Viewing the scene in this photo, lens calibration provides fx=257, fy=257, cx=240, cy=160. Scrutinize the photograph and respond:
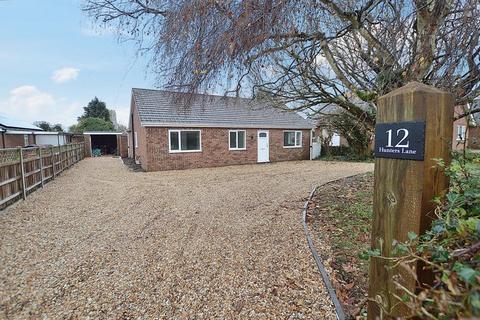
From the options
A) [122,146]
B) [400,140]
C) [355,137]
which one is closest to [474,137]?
[400,140]

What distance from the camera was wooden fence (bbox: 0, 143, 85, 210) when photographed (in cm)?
589

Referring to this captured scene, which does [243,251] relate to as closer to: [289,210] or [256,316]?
[256,316]

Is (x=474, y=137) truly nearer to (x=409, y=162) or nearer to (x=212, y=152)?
(x=409, y=162)

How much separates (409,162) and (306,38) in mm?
2743

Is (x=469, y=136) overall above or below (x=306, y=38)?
below

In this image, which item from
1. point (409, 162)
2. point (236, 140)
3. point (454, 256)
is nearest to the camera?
point (454, 256)

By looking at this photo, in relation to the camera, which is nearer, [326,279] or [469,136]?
[469,136]

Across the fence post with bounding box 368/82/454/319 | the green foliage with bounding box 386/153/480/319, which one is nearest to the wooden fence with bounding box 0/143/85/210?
the fence post with bounding box 368/82/454/319

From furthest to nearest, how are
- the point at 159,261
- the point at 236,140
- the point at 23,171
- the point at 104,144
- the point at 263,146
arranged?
the point at 104,144 < the point at 263,146 < the point at 236,140 < the point at 23,171 < the point at 159,261

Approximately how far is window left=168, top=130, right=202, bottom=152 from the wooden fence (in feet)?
16.2

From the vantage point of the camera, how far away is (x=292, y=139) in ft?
57.1

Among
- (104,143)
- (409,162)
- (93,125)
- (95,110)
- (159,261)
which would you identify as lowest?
(159,261)

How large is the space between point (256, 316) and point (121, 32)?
3980mm

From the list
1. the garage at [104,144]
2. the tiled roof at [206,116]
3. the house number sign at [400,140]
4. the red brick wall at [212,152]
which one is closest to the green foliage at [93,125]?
the garage at [104,144]
